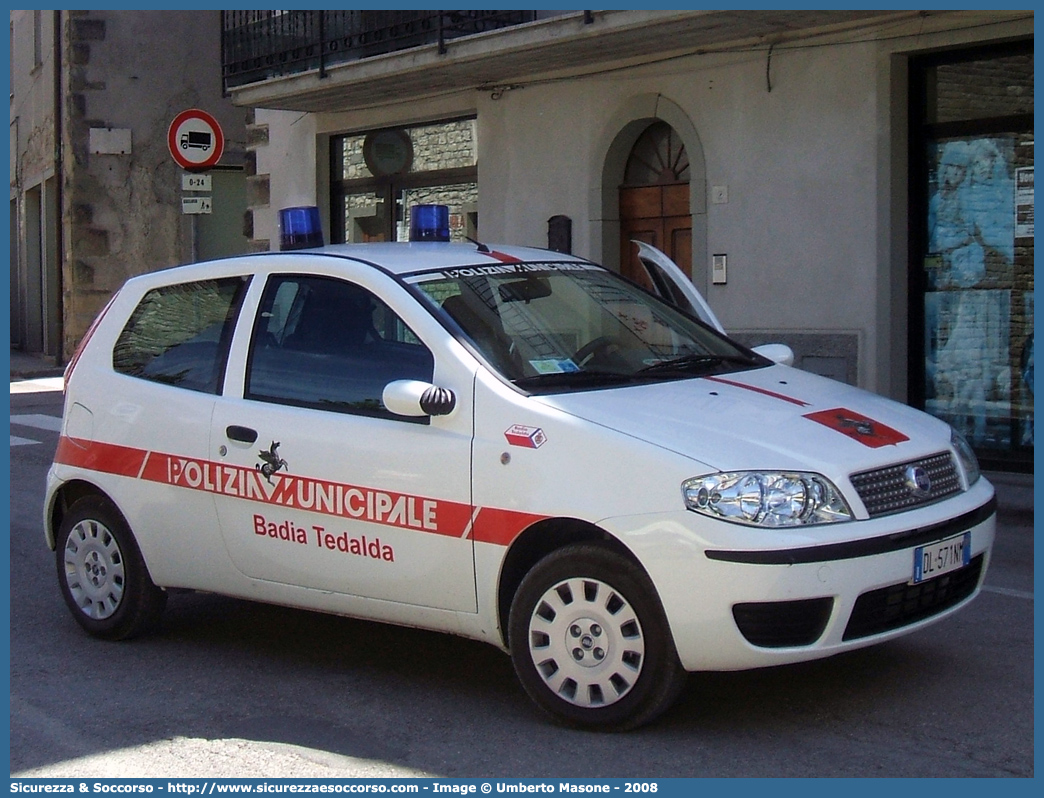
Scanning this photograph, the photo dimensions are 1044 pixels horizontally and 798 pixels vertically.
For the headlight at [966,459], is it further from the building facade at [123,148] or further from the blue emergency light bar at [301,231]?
the building facade at [123,148]

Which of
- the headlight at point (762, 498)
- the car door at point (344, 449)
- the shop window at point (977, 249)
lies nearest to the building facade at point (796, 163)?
the shop window at point (977, 249)

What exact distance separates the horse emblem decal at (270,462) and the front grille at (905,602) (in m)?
2.16

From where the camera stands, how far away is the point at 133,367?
6.22 m

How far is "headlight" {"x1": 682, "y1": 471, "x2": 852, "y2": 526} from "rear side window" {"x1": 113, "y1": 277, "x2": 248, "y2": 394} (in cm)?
223

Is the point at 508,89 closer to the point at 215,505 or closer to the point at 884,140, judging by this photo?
the point at 884,140

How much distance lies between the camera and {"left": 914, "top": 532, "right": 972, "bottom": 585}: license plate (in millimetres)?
4648

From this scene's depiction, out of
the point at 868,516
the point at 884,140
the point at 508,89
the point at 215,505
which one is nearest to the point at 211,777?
the point at 215,505

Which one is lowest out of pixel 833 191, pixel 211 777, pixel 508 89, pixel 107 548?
pixel 211 777

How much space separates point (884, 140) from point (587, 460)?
7.53 m

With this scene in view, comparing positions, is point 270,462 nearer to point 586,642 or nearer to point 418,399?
point 418,399

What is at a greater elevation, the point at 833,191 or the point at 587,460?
the point at 833,191

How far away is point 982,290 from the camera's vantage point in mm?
11281

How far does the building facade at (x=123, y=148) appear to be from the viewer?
23719 mm

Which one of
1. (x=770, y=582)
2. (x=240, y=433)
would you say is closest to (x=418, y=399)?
(x=240, y=433)
